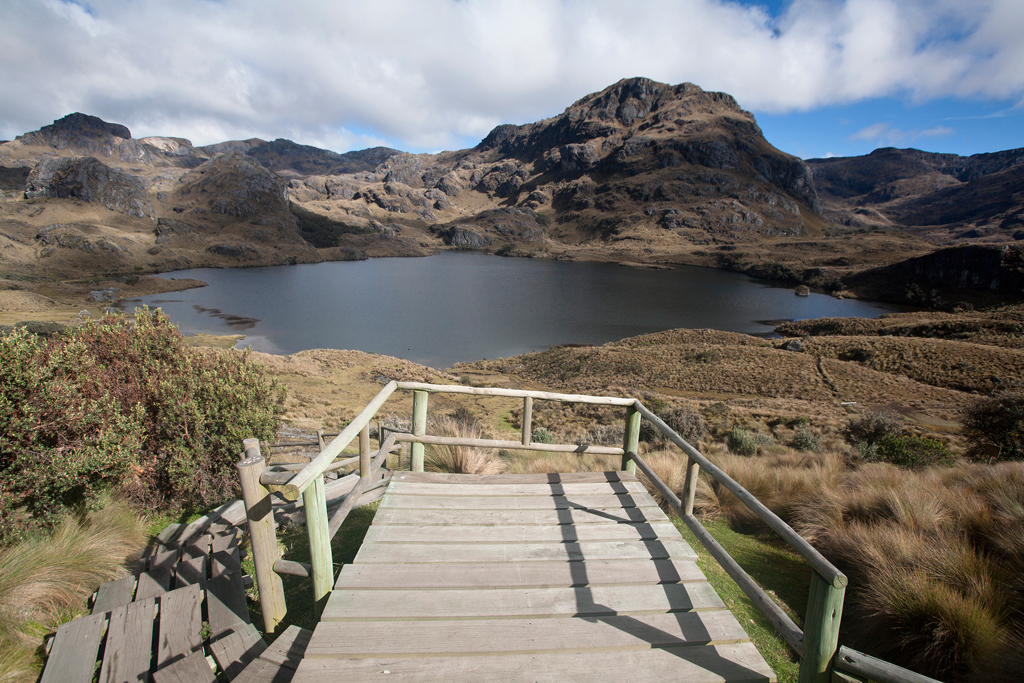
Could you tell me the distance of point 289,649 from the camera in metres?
2.36

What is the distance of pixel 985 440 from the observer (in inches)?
458

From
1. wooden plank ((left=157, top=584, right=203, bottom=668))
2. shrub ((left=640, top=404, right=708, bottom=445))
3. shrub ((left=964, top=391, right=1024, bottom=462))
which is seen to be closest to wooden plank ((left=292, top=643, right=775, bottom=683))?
wooden plank ((left=157, top=584, right=203, bottom=668))

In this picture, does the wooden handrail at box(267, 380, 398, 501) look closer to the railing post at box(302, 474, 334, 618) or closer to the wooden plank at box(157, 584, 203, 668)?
the railing post at box(302, 474, 334, 618)

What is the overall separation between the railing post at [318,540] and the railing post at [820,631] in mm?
2384

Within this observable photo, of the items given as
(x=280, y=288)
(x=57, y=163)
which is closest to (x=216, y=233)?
(x=57, y=163)

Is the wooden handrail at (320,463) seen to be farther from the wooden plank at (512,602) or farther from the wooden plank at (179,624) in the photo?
the wooden plank at (179,624)

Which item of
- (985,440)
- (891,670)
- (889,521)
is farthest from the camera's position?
(985,440)

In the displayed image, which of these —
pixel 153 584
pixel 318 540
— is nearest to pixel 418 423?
pixel 318 540

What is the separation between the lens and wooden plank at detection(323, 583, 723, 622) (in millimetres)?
2518

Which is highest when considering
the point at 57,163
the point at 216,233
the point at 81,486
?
the point at 57,163

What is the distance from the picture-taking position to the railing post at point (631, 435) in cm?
437

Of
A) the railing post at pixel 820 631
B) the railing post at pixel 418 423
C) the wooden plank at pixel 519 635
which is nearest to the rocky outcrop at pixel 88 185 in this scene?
the railing post at pixel 418 423

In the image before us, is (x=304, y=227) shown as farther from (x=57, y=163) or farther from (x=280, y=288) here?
(x=280, y=288)

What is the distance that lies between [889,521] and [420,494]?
14.6ft
